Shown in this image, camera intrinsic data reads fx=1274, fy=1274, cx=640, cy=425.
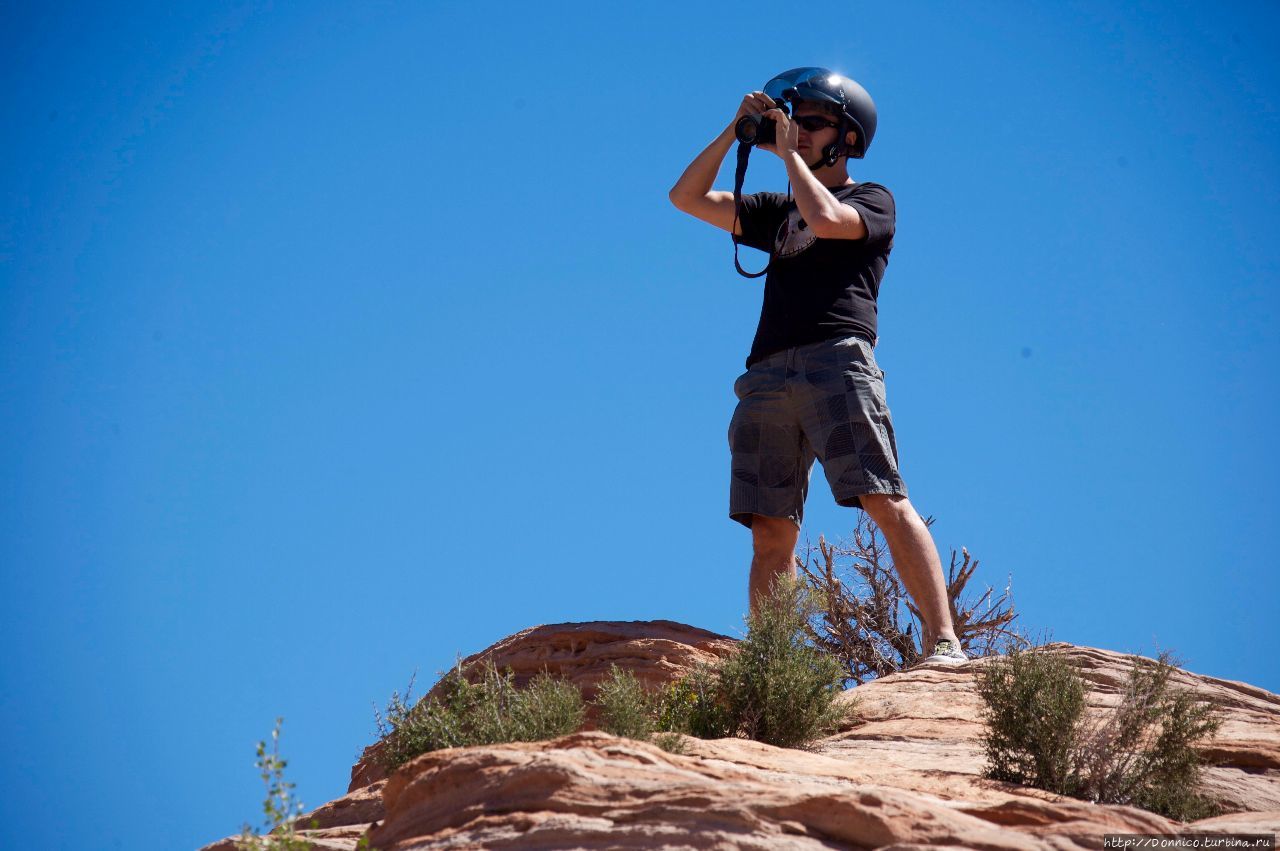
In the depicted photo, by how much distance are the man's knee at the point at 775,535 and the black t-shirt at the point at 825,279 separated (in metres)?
0.92

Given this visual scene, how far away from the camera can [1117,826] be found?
3.67 meters

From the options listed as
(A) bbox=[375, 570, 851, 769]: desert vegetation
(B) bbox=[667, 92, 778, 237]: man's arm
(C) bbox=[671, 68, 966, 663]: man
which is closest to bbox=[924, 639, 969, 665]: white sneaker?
(C) bbox=[671, 68, 966, 663]: man

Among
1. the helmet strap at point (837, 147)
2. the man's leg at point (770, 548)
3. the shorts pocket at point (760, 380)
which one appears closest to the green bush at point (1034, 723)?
the man's leg at point (770, 548)

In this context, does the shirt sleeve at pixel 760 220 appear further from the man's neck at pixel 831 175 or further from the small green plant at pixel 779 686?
the small green plant at pixel 779 686

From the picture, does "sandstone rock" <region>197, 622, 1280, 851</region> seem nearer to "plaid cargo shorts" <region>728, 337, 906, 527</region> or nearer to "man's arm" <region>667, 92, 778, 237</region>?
"plaid cargo shorts" <region>728, 337, 906, 527</region>

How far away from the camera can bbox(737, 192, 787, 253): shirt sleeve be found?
7391 mm

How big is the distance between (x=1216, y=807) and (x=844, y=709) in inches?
66.1

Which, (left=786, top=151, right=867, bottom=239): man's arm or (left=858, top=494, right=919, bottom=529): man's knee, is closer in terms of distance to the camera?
(left=858, top=494, right=919, bottom=529): man's knee

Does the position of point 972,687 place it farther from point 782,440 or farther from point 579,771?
point 579,771

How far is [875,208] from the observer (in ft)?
22.6

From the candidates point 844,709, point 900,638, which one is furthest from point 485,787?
point 900,638

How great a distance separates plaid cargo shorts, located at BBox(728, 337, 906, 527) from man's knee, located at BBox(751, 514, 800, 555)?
0.17 feet

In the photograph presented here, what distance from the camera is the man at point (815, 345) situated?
21.0 feet

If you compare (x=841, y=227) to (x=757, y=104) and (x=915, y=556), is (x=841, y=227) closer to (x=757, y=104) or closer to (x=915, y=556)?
(x=757, y=104)
